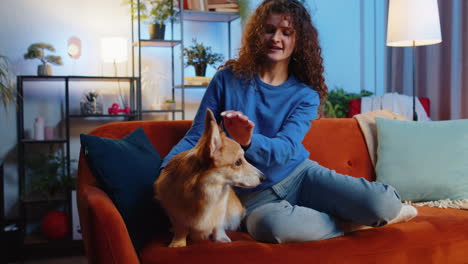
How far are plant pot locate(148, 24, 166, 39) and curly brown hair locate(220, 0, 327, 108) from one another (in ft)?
6.67

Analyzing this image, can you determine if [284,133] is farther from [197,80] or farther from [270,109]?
[197,80]

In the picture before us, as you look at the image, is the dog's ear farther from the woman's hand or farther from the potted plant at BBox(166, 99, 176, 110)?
the potted plant at BBox(166, 99, 176, 110)

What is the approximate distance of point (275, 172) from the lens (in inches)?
69.1

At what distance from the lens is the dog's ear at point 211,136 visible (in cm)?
135

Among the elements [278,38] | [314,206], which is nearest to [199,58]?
[278,38]

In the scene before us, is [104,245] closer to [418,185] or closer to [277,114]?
[277,114]

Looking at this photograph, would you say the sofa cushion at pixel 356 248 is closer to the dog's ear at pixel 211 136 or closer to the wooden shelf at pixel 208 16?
the dog's ear at pixel 211 136

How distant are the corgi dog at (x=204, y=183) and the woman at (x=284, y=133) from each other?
8 centimetres

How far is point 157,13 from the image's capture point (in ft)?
13.2

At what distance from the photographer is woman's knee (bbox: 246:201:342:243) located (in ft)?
5.14

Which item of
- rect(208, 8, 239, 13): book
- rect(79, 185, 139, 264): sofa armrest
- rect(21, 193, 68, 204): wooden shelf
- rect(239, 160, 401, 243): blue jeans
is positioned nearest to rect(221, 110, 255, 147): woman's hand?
rect(239, 160, 401, 243): blue jeans

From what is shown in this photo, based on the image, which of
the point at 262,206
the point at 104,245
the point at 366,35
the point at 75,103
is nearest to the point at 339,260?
the point at 262,206

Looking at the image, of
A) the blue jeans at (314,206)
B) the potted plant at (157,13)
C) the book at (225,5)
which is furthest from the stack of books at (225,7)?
the blue jeans at (314,206)

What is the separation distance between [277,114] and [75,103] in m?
2.64
